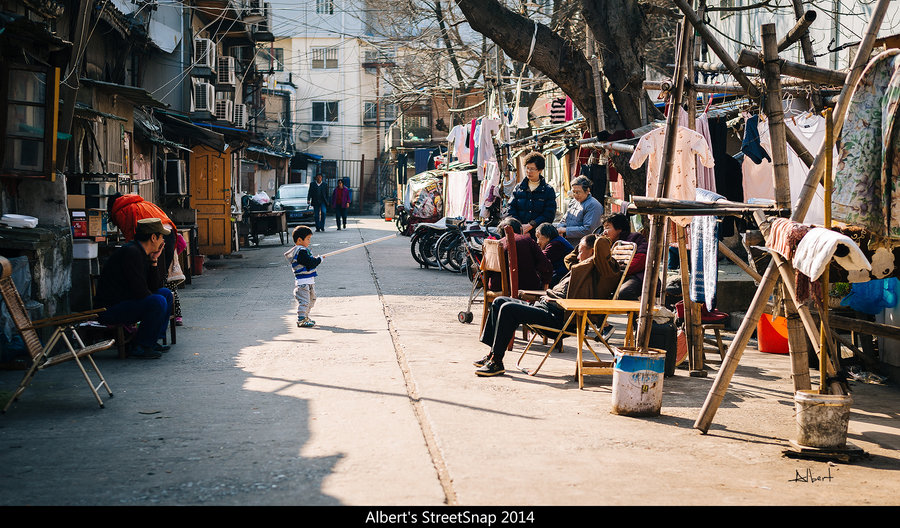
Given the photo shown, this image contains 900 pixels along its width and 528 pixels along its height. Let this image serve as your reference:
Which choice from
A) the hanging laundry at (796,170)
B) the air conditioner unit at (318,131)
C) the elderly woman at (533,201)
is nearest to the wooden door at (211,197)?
the elderly woman at (533,201)

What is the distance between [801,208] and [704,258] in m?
2.48

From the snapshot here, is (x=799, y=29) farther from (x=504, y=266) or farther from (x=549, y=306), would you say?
(x=504, y=266)

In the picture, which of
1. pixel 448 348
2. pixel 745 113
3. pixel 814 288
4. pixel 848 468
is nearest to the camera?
pixel 848 468

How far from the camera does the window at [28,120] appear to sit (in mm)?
10094

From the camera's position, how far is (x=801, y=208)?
225 inches

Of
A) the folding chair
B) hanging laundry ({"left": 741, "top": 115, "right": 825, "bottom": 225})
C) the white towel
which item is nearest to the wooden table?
the folding chair

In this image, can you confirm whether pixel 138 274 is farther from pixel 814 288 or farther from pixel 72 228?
pixel 814 288

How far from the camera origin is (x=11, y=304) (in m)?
6.61

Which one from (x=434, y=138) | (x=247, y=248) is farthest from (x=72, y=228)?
(x=434, y=138)

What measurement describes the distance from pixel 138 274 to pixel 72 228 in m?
2.54

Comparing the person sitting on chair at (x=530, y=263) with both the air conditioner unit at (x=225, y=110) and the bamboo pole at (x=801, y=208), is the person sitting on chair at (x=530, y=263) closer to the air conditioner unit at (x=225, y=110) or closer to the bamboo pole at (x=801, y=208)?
the bamboo pole at (x=801, y=208)

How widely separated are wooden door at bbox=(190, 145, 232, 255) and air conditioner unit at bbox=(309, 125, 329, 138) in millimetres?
34343

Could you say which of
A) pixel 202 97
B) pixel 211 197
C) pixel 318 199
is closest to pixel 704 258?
pixel 211 197

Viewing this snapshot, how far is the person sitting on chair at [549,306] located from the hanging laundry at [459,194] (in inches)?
532
